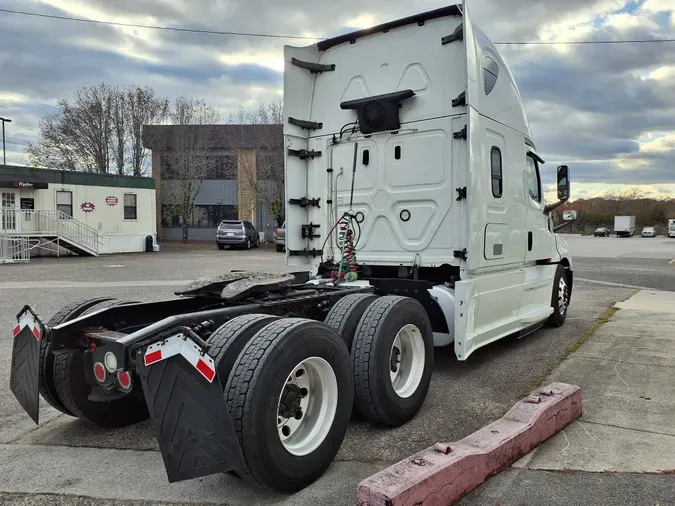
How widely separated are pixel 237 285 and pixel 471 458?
207cm

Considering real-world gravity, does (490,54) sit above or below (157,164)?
below

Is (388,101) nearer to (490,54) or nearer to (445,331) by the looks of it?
(490,54)

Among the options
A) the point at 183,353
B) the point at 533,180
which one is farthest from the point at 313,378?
the point at 533,180

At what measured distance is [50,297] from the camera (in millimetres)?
10773

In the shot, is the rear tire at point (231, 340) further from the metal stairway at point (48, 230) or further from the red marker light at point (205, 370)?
the metal stairway at point (48, 230)

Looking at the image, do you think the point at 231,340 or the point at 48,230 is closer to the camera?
the point at 231,340

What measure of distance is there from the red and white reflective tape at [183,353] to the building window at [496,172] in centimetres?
383

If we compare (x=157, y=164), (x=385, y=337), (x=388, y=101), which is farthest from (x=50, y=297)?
(x=157, y=164)

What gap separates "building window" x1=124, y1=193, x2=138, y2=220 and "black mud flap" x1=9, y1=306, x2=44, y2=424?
86.1 ft

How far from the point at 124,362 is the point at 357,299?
6.18 feet

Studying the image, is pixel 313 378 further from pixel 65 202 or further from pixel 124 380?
pixel 65 202

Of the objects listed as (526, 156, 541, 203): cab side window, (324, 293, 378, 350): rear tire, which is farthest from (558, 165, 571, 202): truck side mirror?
(324, 293, 378, 350): rear tire

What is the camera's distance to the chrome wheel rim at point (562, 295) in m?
7.60

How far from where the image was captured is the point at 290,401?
3014 millimetres
